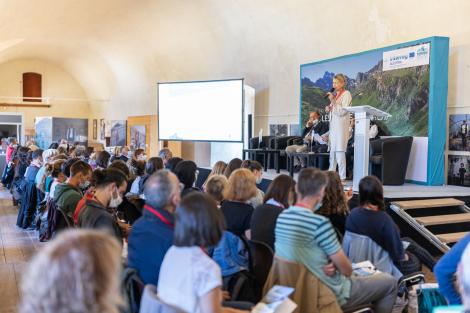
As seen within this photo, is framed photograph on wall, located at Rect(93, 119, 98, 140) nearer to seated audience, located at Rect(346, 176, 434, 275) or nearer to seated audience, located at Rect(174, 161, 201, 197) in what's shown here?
seated audience, located at Rect(174, 161, 201, 197)

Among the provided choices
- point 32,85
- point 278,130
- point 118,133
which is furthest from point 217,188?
point 32,85

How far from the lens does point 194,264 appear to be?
205cm

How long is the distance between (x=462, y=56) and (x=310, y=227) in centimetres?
568

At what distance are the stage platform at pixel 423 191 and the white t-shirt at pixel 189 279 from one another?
4.44 metres

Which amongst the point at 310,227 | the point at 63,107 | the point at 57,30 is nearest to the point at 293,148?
the point at 310,227

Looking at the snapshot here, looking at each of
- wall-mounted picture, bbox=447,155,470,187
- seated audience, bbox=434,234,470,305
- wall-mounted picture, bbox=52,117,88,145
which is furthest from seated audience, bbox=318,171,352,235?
wall-mounted picture, bbox=52,117,88,145

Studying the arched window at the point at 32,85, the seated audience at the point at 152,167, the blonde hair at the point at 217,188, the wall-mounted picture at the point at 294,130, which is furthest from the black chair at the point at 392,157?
the arched window at the point at 32,85

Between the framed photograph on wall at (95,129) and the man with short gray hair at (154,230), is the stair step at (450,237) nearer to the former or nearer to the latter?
the man with short gray hair at (154,230)

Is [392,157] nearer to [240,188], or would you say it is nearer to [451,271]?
[240,188]

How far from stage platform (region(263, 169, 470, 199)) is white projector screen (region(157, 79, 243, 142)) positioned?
14.1 ft

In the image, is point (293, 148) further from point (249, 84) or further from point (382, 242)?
point (382, 242)

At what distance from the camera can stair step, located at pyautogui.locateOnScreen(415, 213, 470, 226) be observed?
225 inches

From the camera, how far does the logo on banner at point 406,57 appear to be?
7340mm

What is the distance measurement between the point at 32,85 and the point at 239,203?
20961 millimetres
